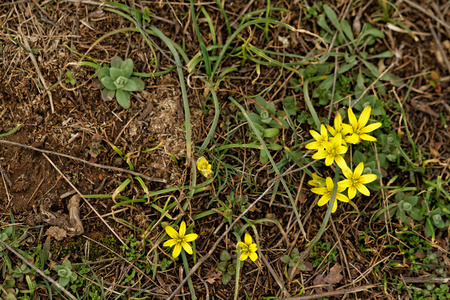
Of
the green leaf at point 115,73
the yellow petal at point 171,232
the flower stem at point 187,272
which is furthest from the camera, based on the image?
the green leaf at point 115,73

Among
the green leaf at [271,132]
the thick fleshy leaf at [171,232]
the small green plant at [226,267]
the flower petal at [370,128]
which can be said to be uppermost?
the flower petal at [370,128]

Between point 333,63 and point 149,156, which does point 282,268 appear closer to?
point 149,156

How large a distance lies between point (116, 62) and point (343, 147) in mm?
1977

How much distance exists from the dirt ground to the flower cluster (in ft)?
1.31

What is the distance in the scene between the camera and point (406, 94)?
10.8 feet

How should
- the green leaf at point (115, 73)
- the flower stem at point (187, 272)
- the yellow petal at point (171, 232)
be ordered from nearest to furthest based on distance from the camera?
the yellow petal at point (171, 232) < the flower stem at point (187, 272) < the green leaf at point (115, 73)

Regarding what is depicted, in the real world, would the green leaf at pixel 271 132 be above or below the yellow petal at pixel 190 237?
above

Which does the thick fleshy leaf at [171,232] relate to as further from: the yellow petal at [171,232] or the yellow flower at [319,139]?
the yellow flower at [319,139]

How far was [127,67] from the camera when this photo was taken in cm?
291

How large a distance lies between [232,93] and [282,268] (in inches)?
61.8

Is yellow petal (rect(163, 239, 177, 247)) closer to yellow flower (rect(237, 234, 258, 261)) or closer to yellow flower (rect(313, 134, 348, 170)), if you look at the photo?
yellow flower (rect(237, 234, 258, 261))

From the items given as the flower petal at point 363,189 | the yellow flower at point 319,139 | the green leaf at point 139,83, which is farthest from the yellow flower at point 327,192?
the green leaf at point 139,83

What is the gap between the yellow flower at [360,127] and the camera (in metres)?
2.66

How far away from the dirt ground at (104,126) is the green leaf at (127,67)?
0.12 m
